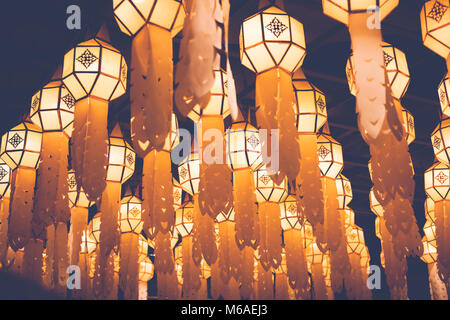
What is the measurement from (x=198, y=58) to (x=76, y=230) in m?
2.92

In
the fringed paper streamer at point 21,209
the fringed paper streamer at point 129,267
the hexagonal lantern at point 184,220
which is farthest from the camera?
the hexagonal lantern at point 184,220

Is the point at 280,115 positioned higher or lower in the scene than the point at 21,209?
higher

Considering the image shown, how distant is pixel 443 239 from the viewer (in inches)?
180

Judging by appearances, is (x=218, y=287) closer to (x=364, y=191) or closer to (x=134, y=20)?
(x=134, y=20)

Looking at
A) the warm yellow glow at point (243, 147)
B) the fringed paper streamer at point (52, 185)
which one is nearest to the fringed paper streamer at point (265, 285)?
the warm yellow glow at point (243, 147)

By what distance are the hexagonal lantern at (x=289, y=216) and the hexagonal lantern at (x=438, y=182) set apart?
1492 millimetres

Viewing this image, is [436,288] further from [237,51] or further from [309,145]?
[237,51]

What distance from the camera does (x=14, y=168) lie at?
13.5ft

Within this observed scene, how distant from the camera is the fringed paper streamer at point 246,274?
4203 millimetres

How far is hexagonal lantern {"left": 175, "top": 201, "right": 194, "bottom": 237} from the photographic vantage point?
235 inches

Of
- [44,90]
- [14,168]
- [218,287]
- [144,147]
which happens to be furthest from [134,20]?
[218,287]

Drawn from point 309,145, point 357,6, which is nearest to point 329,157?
point 309,145

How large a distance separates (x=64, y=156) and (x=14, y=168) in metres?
0.84

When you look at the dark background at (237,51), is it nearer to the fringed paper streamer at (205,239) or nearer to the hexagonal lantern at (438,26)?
the hexagonal lantern at (438,26)
